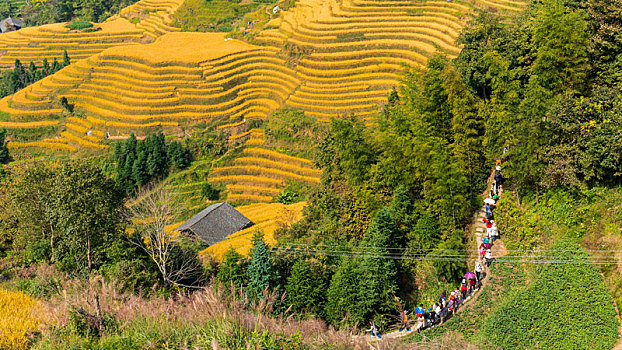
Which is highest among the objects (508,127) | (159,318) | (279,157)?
(508,127)

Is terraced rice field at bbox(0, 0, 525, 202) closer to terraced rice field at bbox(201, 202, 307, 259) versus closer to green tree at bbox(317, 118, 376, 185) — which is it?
terraced rice field at bbox(201, 202, 307, 259)

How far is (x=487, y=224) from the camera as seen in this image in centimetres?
1711

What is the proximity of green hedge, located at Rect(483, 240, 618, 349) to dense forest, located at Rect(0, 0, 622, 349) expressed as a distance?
33 mm

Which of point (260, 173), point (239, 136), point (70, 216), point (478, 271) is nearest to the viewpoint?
point (478, 271)

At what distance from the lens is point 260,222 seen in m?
28.3

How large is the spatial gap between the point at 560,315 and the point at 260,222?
59.4ft

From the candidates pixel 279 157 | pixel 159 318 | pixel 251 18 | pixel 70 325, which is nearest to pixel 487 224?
pixel 159 318

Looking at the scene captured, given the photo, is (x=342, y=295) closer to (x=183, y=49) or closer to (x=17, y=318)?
(x=17, y=318)

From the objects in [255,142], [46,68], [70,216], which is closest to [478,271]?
[70,216]

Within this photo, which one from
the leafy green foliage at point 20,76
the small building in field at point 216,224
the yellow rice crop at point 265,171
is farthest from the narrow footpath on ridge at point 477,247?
the leafy green foliage at point 20,76

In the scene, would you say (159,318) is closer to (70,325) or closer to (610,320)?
(70,325)

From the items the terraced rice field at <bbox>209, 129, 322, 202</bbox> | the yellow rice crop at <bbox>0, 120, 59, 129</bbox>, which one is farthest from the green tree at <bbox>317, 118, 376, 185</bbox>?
the yellow rice crop at <bbox>0, 120, 59, 129</bbox>

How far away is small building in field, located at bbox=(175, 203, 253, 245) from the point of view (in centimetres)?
2794

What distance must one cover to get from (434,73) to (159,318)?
14.7m
